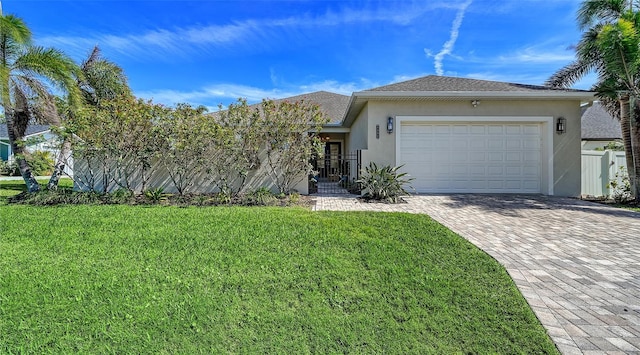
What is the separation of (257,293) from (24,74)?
34.2ft

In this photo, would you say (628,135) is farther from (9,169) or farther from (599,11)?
(9,169)

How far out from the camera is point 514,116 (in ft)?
32.7

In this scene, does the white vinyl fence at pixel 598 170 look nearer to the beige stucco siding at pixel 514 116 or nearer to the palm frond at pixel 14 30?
the beige stucco siding at pixel 514 116

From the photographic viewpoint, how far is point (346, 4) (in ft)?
30.8

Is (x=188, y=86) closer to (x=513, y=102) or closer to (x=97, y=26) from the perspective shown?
(x=97, y=26)

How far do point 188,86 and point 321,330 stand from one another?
16.1 meters

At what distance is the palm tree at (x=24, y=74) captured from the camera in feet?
26.6

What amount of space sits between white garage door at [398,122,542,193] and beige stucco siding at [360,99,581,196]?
37cm

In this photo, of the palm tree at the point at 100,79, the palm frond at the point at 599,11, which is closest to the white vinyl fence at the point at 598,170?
the palm frond at the point at 599,11

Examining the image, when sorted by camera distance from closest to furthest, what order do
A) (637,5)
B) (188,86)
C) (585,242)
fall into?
(585,242)
(637,5)
(188,86)

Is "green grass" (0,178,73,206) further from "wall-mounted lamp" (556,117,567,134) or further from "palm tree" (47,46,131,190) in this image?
"wall-mounted lamp" (556,117,567,134)

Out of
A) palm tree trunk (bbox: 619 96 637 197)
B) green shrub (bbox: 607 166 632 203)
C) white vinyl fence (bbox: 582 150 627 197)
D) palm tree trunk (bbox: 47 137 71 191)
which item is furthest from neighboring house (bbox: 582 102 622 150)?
palm tree trunk (bbox: 47 137 71 191)

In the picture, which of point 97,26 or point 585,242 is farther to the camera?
point 97,26

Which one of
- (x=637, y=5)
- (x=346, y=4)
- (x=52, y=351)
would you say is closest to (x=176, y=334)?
(x=52, y=351)
